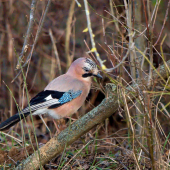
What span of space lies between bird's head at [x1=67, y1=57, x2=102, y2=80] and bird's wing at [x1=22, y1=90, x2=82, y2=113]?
28cm

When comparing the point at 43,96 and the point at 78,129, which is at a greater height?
the point at 43,96

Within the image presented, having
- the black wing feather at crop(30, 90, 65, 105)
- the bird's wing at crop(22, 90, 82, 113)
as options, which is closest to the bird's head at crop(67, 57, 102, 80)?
the bird's wing at crop(22, 90, 82, 113)

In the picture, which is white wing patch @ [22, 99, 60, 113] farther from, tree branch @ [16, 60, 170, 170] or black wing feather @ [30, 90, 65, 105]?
tree branch @ [16, 60, 170, 170]

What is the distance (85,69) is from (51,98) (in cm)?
60

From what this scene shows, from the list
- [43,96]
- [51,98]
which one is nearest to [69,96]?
[51,98]

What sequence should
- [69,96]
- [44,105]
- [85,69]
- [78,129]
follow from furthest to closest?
[85,69]
[69,96]
[44,105]
[78,129]

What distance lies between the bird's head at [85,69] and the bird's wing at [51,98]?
28 centimetres

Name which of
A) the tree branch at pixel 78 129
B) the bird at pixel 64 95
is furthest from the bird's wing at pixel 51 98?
the tree branch at pixel 78 129

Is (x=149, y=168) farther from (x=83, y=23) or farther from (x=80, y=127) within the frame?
(x=83, y=23)

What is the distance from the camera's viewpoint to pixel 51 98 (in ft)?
11.9

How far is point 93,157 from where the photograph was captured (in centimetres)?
337

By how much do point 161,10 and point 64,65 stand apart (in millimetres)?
2455

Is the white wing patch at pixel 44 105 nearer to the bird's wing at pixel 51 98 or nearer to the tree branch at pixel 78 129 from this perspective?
the bird's wing at pixel 51 98

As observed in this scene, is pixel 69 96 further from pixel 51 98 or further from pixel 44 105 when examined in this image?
pixel 44 105
